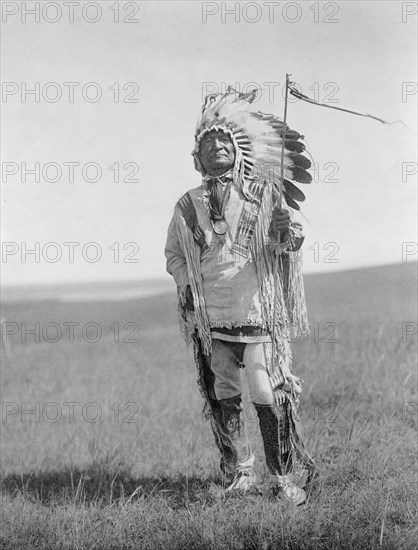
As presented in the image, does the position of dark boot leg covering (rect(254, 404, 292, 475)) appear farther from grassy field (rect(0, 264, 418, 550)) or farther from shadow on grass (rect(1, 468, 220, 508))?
shadow on grass (rect(1, 468, 220, 508))

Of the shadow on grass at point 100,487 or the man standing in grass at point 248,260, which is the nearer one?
the man standing in grass at point 248,260

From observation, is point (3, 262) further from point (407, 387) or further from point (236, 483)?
point (407, 387)

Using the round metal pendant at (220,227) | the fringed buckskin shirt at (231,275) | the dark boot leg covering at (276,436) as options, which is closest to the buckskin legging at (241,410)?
the dark boot leg covering at (276,436)

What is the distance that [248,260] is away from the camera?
3932mm

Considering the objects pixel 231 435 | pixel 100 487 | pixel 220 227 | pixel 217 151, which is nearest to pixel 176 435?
pixel 100 487

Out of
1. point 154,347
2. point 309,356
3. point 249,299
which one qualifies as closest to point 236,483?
point 249,299

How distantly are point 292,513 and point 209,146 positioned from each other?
2.05 meters

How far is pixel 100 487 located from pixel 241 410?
1116 mm

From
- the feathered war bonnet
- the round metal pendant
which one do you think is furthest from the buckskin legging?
the feathered war bonnet

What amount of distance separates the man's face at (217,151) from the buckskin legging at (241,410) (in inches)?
39.6

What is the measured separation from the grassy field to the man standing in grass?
42 centimetres

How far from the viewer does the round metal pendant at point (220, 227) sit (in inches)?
155

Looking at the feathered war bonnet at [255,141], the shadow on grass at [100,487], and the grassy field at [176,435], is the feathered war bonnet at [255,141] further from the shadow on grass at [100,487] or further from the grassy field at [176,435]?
the shadow on grass at [100,487]

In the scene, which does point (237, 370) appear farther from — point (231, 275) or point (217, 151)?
point (217, 151)
